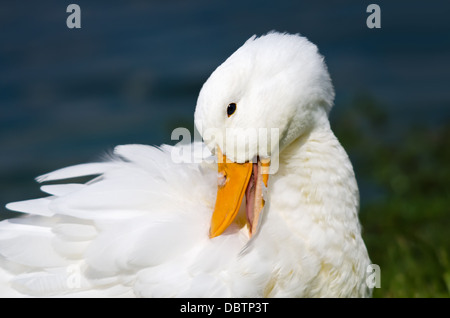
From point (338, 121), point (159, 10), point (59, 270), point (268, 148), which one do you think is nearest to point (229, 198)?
point (268, 148)

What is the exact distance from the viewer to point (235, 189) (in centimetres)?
303

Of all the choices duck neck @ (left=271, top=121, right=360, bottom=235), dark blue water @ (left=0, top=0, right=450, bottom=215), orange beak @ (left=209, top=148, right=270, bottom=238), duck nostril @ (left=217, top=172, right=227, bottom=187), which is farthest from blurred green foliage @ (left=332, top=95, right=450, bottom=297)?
duck nostril @ (left=217, top=172, right=227, bottom=187)

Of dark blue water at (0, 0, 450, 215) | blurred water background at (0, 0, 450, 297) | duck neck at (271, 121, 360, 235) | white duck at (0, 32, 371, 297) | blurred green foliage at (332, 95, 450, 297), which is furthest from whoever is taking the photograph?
dark blue water at (0, 0, 450, 215)

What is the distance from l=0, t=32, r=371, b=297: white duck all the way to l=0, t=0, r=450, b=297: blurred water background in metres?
3.65

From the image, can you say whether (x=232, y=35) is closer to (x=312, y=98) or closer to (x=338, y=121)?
(x=338, y=121)

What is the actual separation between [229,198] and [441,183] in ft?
12.1

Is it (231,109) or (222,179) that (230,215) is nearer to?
(222,179)

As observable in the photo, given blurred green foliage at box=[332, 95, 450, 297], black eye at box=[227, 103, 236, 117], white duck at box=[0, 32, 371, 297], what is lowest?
blurred green foliage at box=[332, 95, 450, 297]

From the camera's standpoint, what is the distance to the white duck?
2.92m

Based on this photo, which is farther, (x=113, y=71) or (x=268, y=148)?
(x=113, y=71)

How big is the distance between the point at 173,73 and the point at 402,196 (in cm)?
437

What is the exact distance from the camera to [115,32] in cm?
995

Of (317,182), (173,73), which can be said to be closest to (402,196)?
(317,182)

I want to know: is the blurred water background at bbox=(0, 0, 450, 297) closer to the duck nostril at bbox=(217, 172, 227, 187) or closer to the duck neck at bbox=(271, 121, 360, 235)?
the duck neck at bbox=(271, 121, 360, 235)
